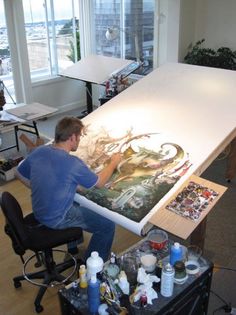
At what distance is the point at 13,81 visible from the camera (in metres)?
5.21

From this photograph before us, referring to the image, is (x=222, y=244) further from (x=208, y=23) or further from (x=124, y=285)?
(x=208, y=23)

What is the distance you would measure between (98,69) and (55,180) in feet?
9.55

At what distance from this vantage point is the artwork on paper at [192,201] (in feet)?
6.61

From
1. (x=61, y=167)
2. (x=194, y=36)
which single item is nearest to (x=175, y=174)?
(x=61, y=167)

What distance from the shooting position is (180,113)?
2.76 metres

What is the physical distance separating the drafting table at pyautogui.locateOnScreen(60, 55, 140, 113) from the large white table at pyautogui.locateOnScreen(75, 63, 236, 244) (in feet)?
3.71

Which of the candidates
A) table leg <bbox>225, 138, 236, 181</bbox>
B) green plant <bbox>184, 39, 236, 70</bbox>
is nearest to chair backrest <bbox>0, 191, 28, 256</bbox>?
table leg <bbox>225, 138, 236, 181</bbox>

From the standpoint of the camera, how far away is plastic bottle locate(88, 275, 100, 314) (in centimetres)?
154

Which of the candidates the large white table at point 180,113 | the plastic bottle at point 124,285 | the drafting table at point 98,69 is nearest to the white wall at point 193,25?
the drafting table at point 98,69

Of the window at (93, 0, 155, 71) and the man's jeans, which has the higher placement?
the window at (93, 0, 155, 71)

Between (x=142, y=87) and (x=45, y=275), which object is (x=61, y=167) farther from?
(x=142, y=87)

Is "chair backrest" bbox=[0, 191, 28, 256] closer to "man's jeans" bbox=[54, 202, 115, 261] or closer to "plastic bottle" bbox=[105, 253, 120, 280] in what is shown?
"man's jeans" bbox=[54, 202, 115, 261]

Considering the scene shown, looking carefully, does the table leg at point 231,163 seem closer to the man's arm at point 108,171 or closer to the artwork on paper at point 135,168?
the artwork on paper at point 135,168

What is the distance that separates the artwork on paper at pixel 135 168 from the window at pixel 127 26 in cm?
297
